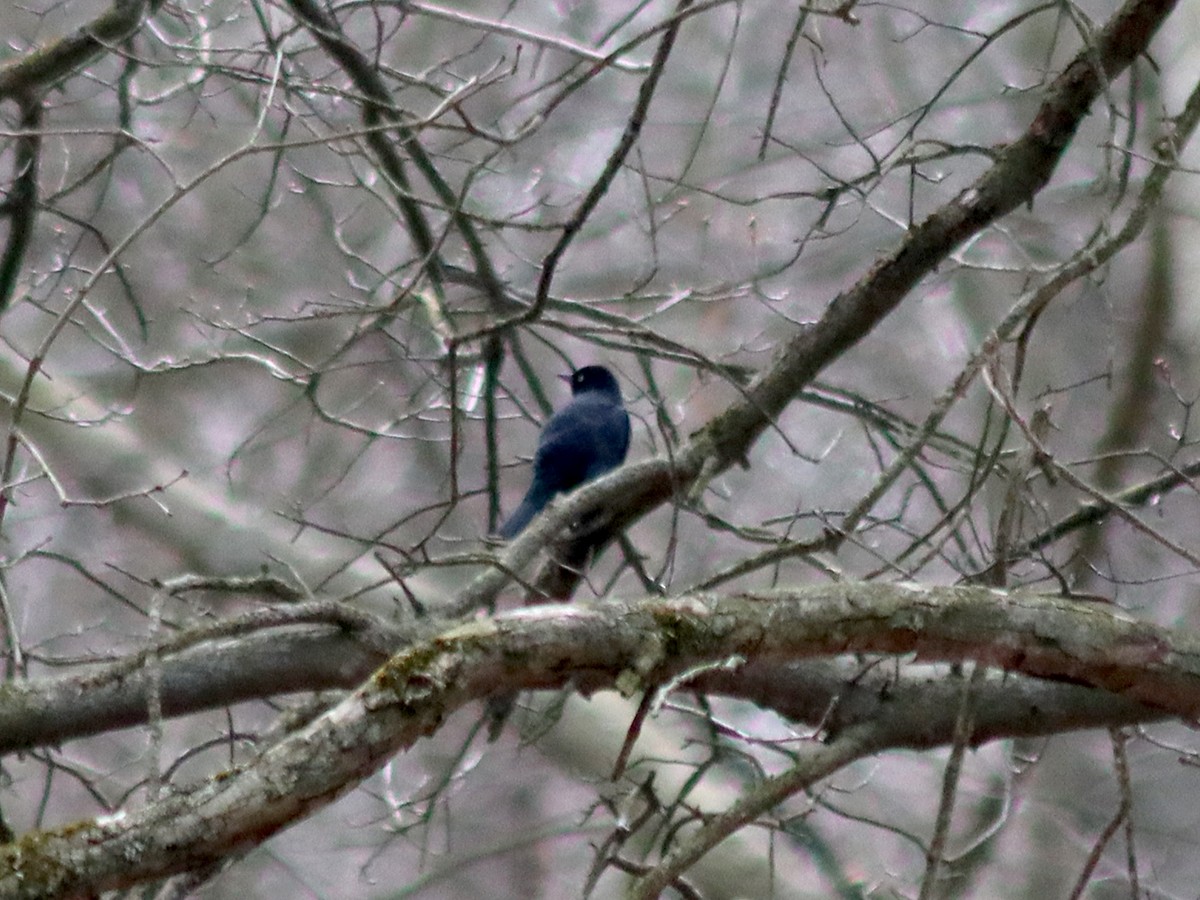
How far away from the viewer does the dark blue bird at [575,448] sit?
5211 mm

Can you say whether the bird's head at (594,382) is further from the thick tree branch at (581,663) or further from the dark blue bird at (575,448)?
the thick tree branch at (581,663)

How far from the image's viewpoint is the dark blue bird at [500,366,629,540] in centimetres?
521

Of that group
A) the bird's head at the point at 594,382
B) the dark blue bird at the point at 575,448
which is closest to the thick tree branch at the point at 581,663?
the dark blue bird at the point at 575,448

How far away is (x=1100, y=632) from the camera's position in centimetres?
236

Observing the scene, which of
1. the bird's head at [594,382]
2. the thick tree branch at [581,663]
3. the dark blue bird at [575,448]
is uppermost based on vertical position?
the bird's head at [594,382]

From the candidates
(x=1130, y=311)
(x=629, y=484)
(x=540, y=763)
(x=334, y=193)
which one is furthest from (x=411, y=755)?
(x=629, y=484)

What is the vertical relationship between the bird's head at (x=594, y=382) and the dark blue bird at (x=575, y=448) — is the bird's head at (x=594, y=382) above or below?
above

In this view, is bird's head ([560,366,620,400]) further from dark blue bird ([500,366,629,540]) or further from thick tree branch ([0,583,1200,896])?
thick tree branch ([0,583,1200,896])

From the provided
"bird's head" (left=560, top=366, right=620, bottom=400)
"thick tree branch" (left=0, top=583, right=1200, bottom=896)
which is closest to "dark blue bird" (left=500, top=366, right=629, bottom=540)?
"bird's head" (left=560, top=366, right=620, bottom=400)

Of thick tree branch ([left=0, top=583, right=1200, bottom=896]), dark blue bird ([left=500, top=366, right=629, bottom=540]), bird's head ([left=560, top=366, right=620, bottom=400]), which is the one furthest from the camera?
bird's head ([left=560, top=366, right=620, bottom=400])

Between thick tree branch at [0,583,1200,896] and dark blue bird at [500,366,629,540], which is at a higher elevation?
dark blue bird at [500,366,629,540]

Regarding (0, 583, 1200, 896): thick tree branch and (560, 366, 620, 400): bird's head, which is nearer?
(0, 583, 1200, 896): thick tree branch

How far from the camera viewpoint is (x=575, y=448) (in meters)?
5.27

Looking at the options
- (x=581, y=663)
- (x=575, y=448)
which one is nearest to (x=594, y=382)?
(x=575, y=448)
